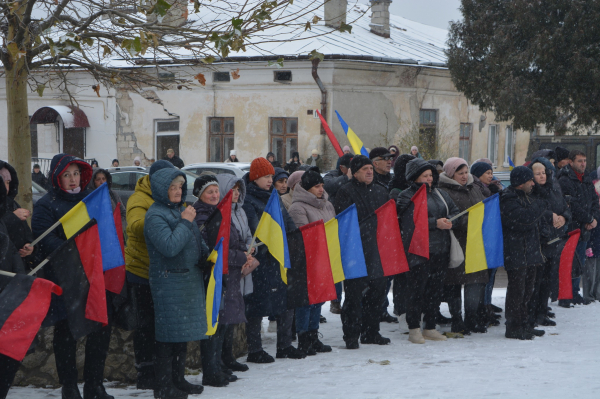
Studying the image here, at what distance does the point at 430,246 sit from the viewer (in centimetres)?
732

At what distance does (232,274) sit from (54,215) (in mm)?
1486

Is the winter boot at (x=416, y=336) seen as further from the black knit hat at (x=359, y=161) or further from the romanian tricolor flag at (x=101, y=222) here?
the romanian tricolor flag at (x=101, y=222)

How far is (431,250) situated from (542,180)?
58.9 inches

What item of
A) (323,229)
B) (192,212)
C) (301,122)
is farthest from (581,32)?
(192,212)

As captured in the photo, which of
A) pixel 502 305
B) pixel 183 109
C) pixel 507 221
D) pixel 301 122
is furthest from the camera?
pixel 183 109

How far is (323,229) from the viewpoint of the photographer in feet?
22.7

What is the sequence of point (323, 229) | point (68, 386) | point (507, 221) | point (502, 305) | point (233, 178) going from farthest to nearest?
point (502, 305), point (507, 221), point (323, 229), point (233, 178), point (68, 386)

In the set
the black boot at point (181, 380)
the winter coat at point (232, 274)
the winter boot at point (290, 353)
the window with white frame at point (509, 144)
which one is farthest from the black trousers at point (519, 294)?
the window with white frame at point (509, 144)

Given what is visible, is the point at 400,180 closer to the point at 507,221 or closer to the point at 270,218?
the point at 507,221

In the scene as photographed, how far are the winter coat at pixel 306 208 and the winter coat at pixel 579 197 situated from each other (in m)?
3.55

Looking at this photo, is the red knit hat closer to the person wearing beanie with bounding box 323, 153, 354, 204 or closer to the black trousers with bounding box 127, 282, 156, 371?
the black trousers with bounding box 127, 282, 156, 371

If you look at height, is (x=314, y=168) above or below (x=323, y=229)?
above

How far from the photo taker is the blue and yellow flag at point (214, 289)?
535 centimetres


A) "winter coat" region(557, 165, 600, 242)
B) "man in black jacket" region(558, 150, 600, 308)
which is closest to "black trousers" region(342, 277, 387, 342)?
"man in black jacket" region(558, 150, 600, 308)
